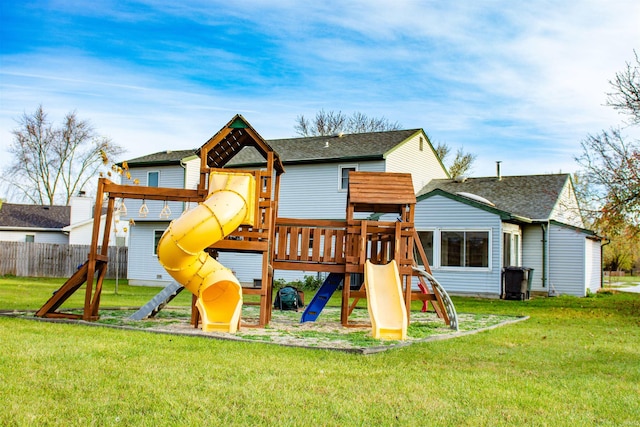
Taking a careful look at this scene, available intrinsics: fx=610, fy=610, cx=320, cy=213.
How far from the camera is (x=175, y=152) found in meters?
30.9

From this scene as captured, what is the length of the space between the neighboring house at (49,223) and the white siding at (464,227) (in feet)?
80.0

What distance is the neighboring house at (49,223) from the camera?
40.7 meters

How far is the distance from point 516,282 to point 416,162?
8.39 metres

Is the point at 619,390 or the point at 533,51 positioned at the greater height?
the point at 533,51

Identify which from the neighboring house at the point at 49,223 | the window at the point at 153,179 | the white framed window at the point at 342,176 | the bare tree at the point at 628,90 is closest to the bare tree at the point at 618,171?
the bare tree at the point at 628,90

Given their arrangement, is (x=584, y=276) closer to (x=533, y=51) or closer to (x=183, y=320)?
(x=533, y=51)

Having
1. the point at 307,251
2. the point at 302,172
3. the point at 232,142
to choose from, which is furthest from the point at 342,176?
the point at 232,142

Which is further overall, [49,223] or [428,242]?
[49,223]

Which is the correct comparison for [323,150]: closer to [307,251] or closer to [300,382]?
[307,251]

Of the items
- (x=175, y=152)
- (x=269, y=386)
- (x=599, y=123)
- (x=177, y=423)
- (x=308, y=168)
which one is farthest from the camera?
(x=175, y=152)

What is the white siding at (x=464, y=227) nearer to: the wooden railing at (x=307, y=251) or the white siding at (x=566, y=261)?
the white siding at (x=566, y=261)

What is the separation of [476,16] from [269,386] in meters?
11.2

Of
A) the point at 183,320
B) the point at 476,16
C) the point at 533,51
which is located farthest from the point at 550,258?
the point at 183,320

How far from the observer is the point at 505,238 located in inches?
886
